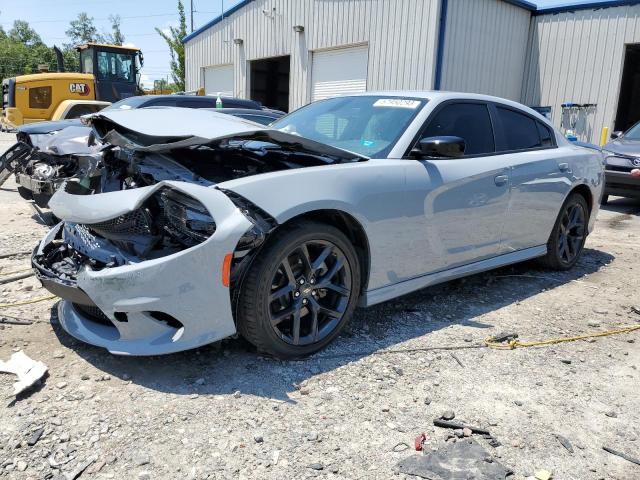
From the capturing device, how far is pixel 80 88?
14.9 meters

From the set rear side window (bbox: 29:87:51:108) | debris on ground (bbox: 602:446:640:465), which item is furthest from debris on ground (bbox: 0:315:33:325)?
rear side window (bbox: 29:87:51:108)

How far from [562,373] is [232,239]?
207 centimetres

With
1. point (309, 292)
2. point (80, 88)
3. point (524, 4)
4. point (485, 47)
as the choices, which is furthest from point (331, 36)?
point (309, 292)

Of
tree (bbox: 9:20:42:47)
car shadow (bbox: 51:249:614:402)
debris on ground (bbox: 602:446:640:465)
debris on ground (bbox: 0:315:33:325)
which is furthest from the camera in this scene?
tree (bbox: 9:20:42:47)

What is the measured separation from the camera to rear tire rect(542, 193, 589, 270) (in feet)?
16.5

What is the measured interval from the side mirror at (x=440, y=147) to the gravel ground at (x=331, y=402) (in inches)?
45.6

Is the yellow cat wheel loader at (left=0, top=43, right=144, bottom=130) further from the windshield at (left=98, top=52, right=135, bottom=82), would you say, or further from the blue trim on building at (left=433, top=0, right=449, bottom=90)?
the blue trim on building at (left=433, top=0, right=449, bottom=90)

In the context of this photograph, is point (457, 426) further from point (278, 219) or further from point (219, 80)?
point (219, 80)

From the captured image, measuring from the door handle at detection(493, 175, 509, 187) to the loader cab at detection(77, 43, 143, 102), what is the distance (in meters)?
13.2

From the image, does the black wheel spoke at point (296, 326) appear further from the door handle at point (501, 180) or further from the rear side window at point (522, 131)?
the rear side window at point (522, 131)

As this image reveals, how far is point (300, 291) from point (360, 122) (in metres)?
1.49

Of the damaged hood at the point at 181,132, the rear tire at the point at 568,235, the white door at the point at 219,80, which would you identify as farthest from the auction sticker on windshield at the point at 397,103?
the white door at the point at 219,80

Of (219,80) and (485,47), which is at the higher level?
(485,47)

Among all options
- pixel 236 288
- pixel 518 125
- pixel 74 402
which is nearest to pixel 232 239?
pixel 236 288
